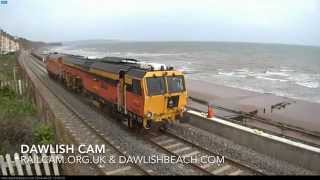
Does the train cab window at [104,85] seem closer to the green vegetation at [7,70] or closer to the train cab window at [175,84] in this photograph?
the train cab window at [175,84]

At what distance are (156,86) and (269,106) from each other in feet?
63.9

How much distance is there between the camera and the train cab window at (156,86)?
13.6 metres

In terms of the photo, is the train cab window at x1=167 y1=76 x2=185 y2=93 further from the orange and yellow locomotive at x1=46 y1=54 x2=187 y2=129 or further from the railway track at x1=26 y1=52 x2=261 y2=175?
the railway track at x1=26 y1=52 x2=261 y2=175

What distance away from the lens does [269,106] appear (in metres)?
30.1

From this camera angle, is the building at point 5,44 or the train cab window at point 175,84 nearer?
the train cab window at point 175,84

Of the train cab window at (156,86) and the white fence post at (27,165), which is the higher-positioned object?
the train cab window at (156,86)

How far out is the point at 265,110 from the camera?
28172 millimetres

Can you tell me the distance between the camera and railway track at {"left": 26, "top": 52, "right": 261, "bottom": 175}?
1054 centimetres

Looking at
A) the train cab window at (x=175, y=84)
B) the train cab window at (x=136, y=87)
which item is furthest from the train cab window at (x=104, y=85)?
the train cab window at (x=175, y=84)

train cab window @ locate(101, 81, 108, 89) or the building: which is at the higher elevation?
the building

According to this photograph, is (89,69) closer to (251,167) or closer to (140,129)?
(140,129)

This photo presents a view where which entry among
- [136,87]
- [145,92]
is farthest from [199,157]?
[136,87]

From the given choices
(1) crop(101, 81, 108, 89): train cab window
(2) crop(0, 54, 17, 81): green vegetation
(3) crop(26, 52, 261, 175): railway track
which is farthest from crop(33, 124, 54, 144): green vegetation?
(2) crop(0, 54, 17, 81): green vegetation

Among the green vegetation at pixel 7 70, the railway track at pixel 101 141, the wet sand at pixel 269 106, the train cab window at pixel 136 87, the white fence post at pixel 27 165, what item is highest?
the train cab window at pixel 136 87
